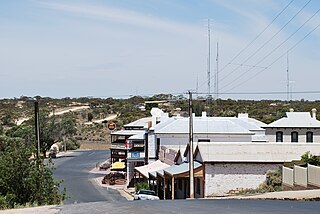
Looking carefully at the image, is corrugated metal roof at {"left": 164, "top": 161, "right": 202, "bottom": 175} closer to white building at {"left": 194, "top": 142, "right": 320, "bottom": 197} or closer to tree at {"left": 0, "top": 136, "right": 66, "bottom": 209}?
white building at {"left": 194, "top": 142, "right": 320, "bottom": 197}

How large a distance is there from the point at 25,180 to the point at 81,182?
3717cm

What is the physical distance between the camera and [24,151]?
2959 cm

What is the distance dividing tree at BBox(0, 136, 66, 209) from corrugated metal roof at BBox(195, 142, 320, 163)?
12.5m

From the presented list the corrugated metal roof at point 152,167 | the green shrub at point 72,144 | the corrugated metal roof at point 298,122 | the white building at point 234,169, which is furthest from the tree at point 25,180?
the green shrub at point 72,144

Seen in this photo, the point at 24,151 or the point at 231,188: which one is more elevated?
the point at 24,151

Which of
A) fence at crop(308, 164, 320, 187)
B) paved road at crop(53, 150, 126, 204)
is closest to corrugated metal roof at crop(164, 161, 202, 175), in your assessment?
paved road at crop(53, 150, 126, 204)

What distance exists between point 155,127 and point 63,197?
29.7 meters

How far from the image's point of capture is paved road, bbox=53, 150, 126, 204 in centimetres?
4925

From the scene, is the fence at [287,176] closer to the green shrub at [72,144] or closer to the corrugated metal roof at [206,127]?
the corrugated metal roof at [206,127]

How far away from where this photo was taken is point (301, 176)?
33.3 meters

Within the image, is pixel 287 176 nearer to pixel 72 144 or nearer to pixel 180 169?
pixel 180 169

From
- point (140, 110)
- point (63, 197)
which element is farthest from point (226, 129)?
point (140, 110)

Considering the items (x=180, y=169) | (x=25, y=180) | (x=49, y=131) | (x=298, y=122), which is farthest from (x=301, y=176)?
(x=49, y=131)

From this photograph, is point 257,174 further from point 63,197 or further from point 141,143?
point 141,143
